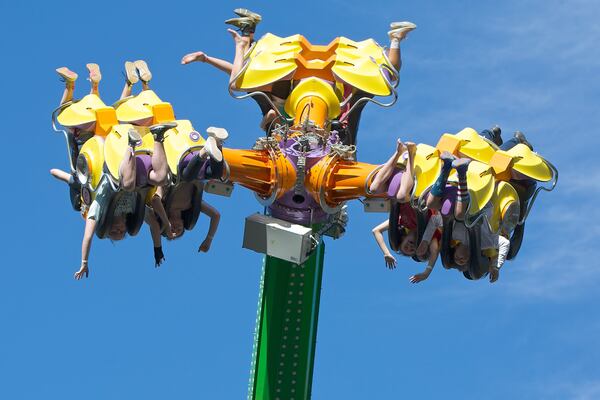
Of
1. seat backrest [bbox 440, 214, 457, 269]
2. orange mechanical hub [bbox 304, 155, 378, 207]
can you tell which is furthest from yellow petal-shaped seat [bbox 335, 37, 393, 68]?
seat backrest [bbox 440, 214, 457, 269]

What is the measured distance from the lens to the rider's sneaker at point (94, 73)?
2319 inches

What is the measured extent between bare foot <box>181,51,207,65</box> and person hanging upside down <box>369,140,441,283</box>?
4.53m

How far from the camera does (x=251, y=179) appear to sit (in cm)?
5706

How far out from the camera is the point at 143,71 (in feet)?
194

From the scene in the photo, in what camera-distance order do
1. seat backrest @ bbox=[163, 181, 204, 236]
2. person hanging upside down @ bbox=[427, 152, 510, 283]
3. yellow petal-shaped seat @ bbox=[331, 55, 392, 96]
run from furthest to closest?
1. yellow petal-shaped seat @ bbox=[331, 55, 392, 96]
2. seat backrest @ bbox=[163, 181, 204, 236]
3. person hanging upside down @ bbox=[427, 152, 510, 283]

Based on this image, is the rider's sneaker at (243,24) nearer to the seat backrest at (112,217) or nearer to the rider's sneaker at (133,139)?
the seat backrest at (112,217)

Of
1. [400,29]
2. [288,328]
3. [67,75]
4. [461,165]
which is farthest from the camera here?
[400,29]

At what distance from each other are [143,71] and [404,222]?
505cm

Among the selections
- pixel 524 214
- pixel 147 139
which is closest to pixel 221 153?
pixel 147 139

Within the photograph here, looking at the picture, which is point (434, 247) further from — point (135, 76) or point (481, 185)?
point (135, 76)

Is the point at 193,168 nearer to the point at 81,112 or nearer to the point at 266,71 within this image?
the point at 81,112

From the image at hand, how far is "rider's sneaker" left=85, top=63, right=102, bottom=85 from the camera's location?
5891 centimetres

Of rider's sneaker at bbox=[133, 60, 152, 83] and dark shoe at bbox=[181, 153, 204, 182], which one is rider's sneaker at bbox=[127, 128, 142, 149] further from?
rider's sneaker at bbox=[133, 60, 152, 83]

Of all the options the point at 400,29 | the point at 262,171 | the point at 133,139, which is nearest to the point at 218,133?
the point at 133,139
